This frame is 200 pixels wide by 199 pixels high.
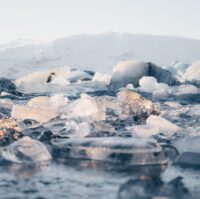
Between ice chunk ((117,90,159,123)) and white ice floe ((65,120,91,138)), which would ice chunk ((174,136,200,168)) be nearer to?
white ice floe ((65,120,91,138))

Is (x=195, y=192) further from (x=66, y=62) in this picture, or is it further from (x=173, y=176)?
(x=66, y=62)

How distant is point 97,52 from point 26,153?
643 inches

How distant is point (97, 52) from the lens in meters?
17.9

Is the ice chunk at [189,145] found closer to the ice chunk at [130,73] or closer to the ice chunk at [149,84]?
the ice chunk at [149,84]

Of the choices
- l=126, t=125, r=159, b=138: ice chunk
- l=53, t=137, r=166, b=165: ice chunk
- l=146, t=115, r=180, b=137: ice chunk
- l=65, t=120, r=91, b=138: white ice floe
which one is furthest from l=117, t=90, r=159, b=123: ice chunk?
l=53, t=137, r=166, b=165: ice chunk

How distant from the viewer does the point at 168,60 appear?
1792 centimetres

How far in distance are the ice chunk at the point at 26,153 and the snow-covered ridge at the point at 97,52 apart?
41.2ft

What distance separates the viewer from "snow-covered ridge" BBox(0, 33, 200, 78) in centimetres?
1598

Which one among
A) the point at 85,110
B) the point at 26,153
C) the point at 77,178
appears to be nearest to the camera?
the point at 77,178

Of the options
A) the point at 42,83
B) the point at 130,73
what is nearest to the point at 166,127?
the point at 42,83

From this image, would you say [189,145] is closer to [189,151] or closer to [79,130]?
[189,151]

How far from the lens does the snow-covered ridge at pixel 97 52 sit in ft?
52.4

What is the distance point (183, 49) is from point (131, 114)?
54.9ft

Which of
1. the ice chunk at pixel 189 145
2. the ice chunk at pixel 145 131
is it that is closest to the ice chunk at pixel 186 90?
the ice chunk at pixel 145 131
